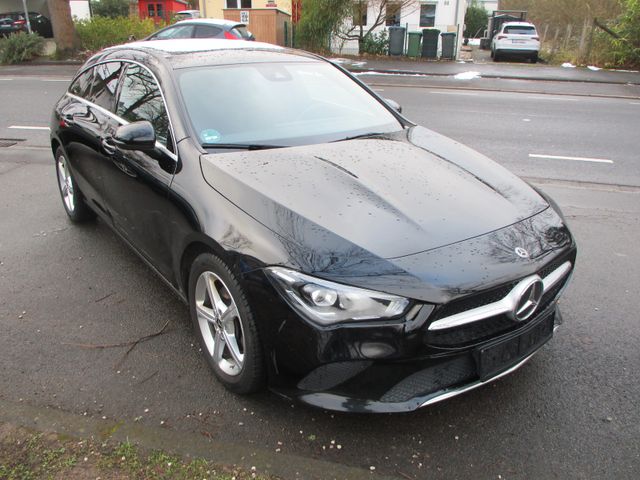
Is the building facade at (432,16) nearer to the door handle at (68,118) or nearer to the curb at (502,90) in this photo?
the curb at (502,90)

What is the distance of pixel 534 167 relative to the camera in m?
7.01

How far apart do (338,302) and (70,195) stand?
11.9ft

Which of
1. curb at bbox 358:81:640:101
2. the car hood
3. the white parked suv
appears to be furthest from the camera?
the white parked suv

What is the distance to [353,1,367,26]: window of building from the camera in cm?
2278

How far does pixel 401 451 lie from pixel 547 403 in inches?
31.8

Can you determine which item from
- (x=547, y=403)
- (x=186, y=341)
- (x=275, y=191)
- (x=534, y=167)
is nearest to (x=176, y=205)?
(x=275, y=191)

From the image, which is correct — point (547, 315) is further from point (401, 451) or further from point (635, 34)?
point (635, 34)

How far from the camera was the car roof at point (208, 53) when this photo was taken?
356 centimetres

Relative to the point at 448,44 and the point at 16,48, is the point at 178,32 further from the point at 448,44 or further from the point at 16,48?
the point at 448,44

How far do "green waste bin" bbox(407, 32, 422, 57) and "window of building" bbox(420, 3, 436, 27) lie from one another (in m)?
6.70

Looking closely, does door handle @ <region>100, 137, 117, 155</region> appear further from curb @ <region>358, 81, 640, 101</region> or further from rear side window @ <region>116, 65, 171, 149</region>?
curb @ <region>358, 81, 640, 101</region>

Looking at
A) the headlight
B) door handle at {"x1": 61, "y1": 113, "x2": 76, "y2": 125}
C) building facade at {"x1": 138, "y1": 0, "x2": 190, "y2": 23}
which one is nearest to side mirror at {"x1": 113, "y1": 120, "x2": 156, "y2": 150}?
the headlight

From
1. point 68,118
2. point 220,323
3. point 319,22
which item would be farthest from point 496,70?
point 220,323

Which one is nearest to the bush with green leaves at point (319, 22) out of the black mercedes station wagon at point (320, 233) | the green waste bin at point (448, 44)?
the green waste bin at point (448, 44)
